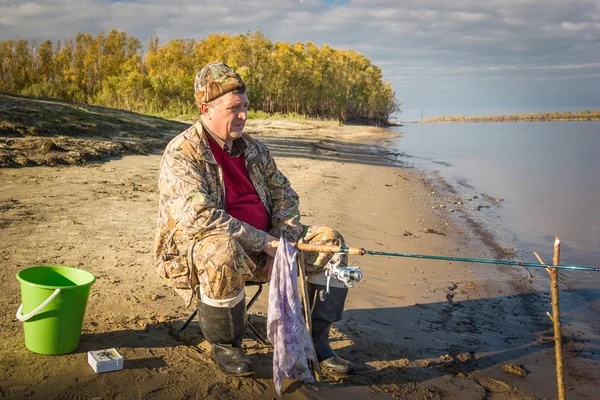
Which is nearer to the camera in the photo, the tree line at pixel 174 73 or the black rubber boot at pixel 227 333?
the black rubber boot at pixel 227 333

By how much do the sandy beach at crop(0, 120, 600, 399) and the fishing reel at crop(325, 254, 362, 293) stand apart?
2.08 feet

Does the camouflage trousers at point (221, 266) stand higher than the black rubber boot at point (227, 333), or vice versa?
the camouflage trousers at point (221, 266)

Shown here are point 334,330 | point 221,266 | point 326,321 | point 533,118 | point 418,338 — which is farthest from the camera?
point 533,118

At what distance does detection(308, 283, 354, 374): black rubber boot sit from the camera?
12.0 feet

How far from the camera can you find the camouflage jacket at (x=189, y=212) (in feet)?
11.1

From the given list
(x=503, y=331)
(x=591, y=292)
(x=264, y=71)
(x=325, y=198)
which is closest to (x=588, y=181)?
(x=325, y=198)

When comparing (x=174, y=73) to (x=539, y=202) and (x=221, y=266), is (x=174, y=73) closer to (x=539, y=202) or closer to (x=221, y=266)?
(x=539, y=202)

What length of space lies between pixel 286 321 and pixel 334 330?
1.17 meters

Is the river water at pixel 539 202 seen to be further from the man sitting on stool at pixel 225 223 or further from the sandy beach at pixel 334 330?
the man sitting on stool at pixel 225 223

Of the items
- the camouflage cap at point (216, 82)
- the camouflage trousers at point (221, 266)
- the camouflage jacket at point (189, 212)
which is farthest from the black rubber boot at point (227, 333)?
the camouflage cap at point (216, 82)

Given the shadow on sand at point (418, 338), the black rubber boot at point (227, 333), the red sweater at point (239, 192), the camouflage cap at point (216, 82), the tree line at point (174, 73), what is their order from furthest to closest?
the tree line at point (174, 73) < the shadow on sand at point (418, 338) < the red sweater at point (239, 192) < the camouflage cap at point (216, 82) < the black rubber boot at point (227, 333)

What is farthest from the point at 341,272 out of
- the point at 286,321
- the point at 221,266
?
the point at 221,266

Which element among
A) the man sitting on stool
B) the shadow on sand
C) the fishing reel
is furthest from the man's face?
the shadow on sand

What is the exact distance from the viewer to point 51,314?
333 centimetres
